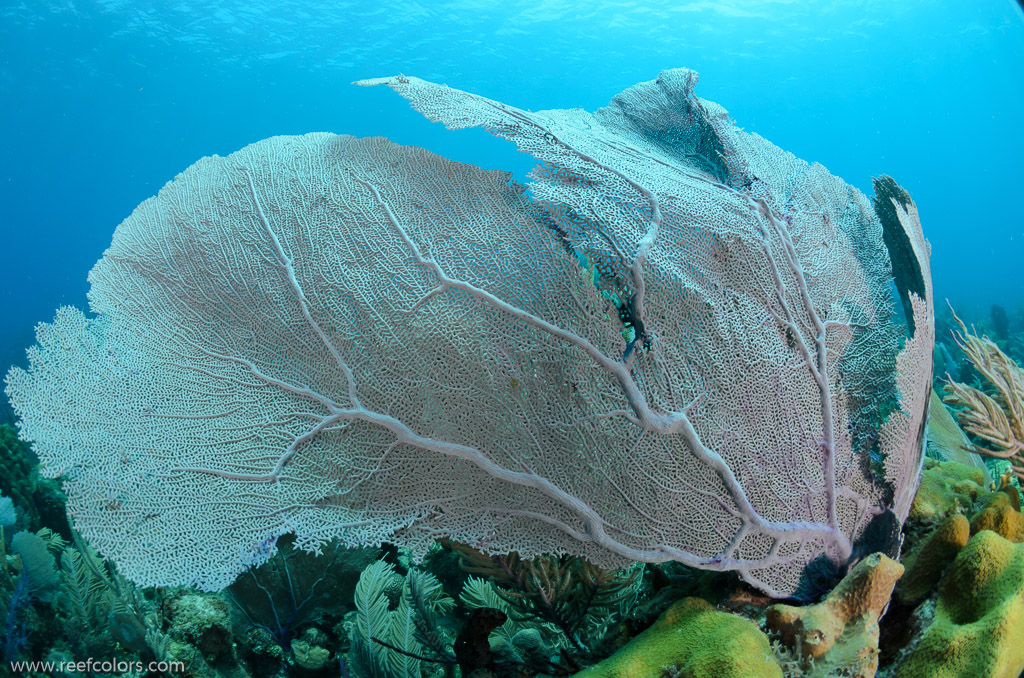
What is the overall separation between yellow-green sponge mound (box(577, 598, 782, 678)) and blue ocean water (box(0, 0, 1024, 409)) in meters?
29.0

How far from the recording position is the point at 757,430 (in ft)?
6.81

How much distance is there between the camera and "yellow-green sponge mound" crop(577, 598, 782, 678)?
1.53m

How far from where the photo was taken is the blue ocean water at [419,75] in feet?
119

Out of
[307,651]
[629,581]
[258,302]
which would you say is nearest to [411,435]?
[258,302]

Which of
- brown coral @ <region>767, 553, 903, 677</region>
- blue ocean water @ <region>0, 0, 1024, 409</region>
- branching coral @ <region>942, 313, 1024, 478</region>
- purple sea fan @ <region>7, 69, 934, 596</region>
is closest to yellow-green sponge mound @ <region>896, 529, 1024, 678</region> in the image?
brown coral @ <region>767, 553, 903, 677</region>

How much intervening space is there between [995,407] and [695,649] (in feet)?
7.40

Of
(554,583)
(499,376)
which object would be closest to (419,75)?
(499,376)

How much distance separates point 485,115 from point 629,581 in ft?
8.27

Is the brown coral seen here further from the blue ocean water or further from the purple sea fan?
the blue ocean water

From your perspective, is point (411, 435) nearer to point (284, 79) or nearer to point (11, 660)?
point (11, 660)

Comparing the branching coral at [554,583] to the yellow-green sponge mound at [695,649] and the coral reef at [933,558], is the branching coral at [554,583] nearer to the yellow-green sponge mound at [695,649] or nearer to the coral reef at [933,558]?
the yellow-green sponge mound at [695,649]

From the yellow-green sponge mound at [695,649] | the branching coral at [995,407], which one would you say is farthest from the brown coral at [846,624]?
the branching coral at [995,407]

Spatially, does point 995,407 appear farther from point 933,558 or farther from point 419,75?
point 419,75

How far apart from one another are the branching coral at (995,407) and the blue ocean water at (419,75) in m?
30.0
